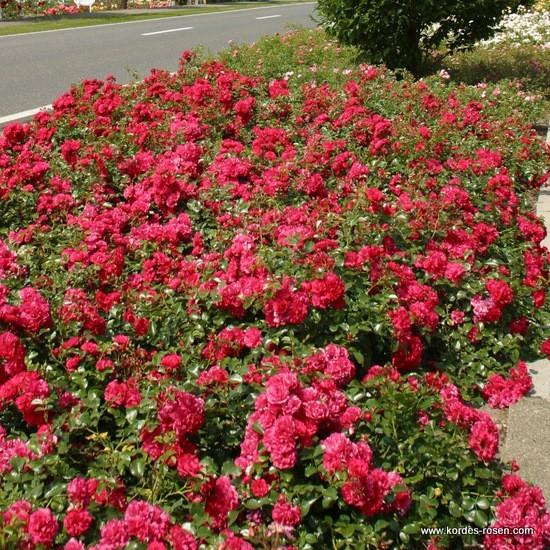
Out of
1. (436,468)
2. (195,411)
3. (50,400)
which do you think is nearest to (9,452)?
(50,400)

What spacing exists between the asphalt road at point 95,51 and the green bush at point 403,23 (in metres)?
2.76

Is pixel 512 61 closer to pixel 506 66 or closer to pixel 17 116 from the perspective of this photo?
pixel 506 66

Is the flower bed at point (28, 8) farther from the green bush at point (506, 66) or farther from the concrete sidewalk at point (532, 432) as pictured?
the concrete sidewalk at point (532, 432)

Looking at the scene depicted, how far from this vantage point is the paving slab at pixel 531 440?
8.42 feet

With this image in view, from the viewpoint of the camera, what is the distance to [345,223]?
340 cm

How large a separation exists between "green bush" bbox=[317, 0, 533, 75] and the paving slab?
6550 millimetres

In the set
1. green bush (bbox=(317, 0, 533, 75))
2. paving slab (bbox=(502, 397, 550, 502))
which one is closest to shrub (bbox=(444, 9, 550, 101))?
green bush (bbox=(317, 0, 533, 75))

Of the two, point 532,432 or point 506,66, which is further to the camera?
point 506,66

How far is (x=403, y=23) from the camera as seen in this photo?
8547 millimetres

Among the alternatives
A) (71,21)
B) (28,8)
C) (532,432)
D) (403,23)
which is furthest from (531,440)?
(28,8)

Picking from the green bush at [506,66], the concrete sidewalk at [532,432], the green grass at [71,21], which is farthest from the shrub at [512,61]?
the green grass at [71,21]

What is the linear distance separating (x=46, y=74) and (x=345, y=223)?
326 inches

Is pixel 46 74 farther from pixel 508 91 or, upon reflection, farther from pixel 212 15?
pixel 212 15

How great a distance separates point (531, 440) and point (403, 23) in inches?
271
